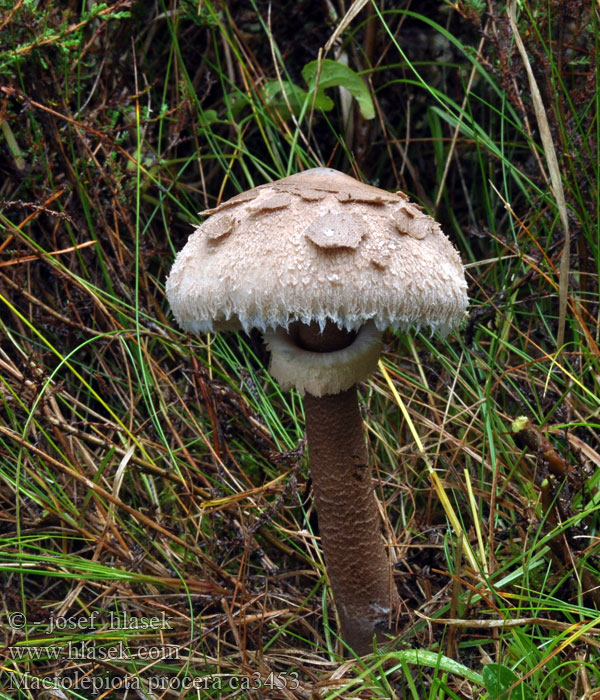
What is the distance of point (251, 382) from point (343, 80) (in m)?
1.42

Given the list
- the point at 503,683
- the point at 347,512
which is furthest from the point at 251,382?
the point at 503,683

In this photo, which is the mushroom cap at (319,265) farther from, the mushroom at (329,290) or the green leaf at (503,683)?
the green leaf at (503,683)

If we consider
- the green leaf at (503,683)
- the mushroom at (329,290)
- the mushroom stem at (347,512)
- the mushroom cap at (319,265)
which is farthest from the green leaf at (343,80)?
the green leaf at (503,683)

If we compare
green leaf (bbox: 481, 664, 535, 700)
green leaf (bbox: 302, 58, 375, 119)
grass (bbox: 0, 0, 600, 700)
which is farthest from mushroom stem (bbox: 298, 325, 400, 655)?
green leaf (bbox: 302, 58, 375, 119)

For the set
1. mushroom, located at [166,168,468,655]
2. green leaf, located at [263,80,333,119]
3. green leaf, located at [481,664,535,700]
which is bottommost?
green leaf, located at [481,664,535,700]

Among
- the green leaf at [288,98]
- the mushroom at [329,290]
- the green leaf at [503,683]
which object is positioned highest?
the green leaf at [288,98]

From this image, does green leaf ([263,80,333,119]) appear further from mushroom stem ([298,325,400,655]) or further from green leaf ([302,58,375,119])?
mushroom stem ([298,325,400,655])

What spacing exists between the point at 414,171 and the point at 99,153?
154 centimetres

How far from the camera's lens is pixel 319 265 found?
1.61 meters

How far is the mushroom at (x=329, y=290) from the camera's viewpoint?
1.61 metres

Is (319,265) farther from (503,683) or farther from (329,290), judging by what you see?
(503,683)

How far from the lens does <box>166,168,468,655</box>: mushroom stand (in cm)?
161

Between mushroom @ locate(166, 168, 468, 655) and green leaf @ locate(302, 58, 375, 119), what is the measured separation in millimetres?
1214

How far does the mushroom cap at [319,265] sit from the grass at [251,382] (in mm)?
606
